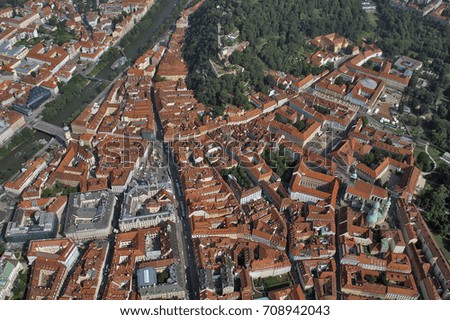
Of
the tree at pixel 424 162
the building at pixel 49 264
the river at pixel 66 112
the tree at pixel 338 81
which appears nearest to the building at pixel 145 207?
the building at pixel 49 264

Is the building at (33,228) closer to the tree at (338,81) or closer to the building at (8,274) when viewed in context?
the building at (8,274)

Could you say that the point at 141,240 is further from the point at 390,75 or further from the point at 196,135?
the point at 390,75

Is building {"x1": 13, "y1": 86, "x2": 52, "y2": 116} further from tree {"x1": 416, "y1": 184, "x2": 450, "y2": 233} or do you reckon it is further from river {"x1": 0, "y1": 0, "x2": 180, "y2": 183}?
tree {"x1": 416, "y1": 184, "x2": 450, "y2": 233}

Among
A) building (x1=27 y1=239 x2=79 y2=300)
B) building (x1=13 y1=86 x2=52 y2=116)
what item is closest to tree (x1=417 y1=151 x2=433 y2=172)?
building (x1=27 y1=239 x2=79 y2=300)

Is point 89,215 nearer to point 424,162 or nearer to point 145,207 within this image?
point 145,207

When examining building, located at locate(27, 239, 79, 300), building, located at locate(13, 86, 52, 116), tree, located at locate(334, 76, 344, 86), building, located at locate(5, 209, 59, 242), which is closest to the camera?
building, located at locate(27, 239, 79, 300)

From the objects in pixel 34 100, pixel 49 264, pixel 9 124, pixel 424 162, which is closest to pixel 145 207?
pixel 49 264
